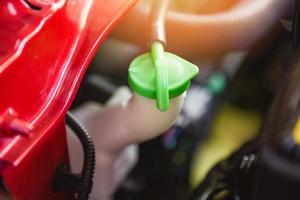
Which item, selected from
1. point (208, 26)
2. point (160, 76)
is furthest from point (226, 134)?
point (160, 76)

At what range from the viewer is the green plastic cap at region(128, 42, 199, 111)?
41cm

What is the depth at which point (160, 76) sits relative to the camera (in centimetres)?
42

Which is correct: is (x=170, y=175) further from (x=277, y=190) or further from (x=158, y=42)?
(x=277, y=190)

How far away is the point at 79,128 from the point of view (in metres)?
0.49

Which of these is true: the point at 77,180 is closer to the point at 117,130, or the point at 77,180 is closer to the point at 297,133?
the point at 117,130

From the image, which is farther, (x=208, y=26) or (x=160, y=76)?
(x=208, y=26)

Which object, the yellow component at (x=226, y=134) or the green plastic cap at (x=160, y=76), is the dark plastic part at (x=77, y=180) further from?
the yellow component at (x=226, y=134)

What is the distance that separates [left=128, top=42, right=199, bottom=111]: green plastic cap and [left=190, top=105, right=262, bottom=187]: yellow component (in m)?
0.41

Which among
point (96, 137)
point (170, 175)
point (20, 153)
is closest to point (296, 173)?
point (20, 153)

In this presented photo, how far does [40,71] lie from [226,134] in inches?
22.1

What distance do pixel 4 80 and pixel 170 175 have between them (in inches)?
14.6

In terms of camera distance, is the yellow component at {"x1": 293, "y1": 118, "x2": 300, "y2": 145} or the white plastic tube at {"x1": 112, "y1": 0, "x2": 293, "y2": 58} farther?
the white plastic tube at {"x1": 112, "y1": 0, "x2": 293, "y2": 58}

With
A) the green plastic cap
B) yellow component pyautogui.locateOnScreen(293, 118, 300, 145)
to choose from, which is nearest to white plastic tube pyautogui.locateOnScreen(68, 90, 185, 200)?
the green plastic cap

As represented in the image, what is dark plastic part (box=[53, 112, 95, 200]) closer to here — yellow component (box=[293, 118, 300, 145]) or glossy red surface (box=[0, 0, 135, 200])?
glossy red surface (box=[0, 0, 135, 200])
